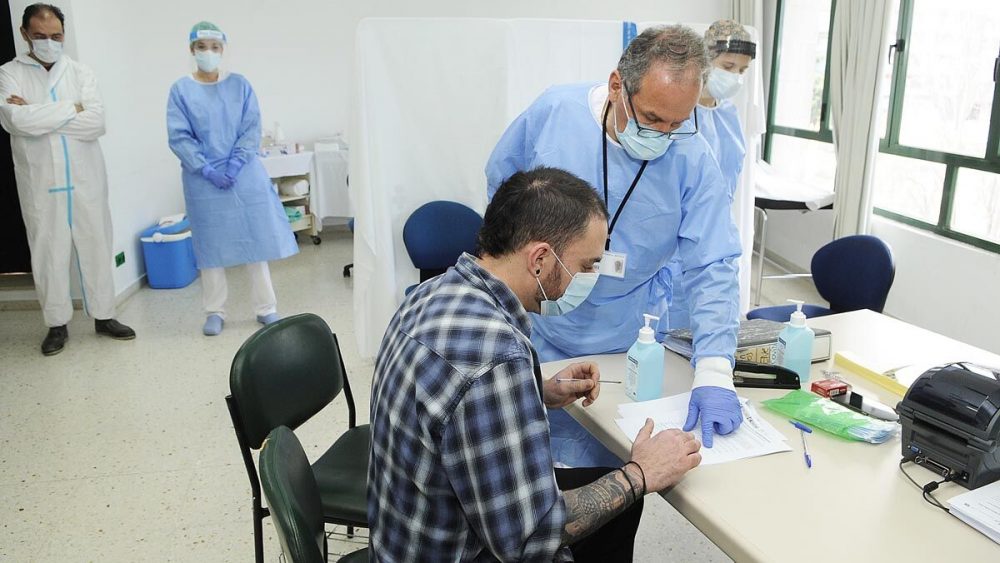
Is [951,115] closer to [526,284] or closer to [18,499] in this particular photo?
[526,284]

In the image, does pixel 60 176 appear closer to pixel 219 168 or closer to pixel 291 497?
pixel 219 168

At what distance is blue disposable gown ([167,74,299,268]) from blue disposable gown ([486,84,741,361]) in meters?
2.32

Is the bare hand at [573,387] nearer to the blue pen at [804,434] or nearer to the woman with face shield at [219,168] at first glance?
the blue pen at [804,434]

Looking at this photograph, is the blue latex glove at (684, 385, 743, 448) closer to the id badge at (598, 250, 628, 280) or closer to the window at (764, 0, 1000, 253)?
the id badge at (598, 250, 628, 280)

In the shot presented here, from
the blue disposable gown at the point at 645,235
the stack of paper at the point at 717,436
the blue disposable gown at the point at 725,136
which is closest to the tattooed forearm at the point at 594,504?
the stack of paper at the point at 717,436

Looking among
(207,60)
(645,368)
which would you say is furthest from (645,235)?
(207,60)

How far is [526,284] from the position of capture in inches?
44.3

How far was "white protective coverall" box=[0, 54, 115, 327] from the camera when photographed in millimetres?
Answer: 3266

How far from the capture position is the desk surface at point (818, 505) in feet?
3.30

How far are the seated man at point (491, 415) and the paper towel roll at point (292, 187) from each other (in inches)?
171

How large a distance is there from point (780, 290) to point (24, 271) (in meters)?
4.58

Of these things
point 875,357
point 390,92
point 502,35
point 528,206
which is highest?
point 502,35

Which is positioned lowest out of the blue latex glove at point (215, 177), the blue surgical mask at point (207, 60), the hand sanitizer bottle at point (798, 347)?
the hand sanitizer bottle at point (798, 347)

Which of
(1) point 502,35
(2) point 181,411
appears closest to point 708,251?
(1) point 502,35
